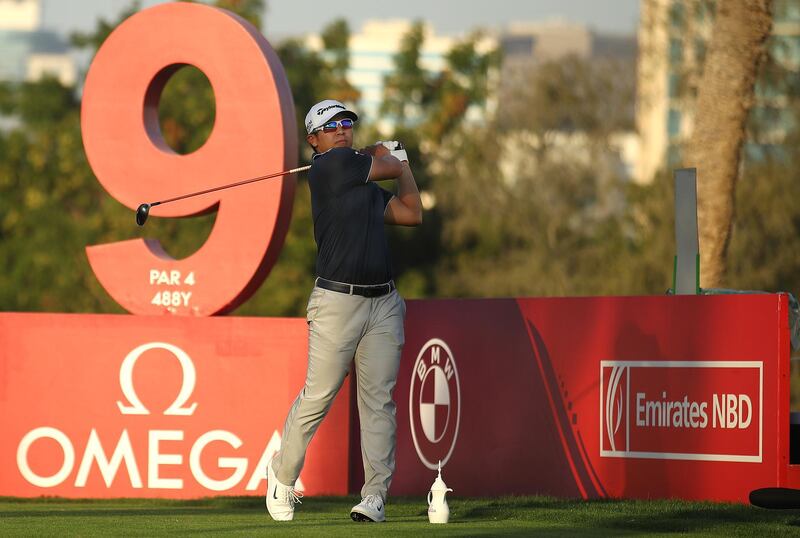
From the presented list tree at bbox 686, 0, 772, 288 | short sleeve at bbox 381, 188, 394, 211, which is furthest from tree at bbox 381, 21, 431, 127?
short sleeve at bbox 381, 188, 394, 211

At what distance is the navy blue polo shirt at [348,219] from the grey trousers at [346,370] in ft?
0.39

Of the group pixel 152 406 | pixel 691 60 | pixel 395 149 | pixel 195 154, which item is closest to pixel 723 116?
pixel 195 154

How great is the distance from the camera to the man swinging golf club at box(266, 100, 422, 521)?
6.57 meters

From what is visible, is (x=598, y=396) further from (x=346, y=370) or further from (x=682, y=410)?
(x=346, y=370)

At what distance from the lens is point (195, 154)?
10.5 metres

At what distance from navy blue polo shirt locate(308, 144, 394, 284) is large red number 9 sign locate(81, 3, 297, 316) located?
11.4ft

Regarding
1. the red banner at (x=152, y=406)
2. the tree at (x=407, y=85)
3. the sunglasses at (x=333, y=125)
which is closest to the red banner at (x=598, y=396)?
the red banner at (x=152, y=406)

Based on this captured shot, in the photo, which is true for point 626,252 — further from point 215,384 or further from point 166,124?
point 215,384

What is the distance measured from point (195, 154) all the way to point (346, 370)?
14.1 ft

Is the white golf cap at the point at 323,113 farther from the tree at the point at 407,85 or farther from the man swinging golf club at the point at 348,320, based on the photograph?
the tree at the point at 407,85

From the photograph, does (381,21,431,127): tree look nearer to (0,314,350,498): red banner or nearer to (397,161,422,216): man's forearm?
(0,314,350,498): red banner

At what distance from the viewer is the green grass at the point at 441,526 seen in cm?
610

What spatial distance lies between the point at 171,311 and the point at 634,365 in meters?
3.69

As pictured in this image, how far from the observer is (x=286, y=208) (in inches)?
400
